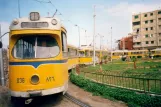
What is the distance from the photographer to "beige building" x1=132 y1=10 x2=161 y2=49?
200ft

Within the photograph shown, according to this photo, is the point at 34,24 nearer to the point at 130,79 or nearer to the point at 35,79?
the point at 35,79

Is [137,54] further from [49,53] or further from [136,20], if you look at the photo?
[49,53]

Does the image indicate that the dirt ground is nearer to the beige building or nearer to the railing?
the railing

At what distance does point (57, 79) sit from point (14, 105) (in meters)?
2.61

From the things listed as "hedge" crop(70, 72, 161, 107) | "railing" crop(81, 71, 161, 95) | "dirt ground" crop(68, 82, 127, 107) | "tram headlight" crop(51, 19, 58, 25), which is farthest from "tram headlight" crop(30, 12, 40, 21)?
"railing" crop(81, 71, 161, 95)

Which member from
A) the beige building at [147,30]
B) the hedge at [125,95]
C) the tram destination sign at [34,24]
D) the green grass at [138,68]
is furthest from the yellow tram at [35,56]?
the beige building at [147,30]

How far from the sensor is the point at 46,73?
23.5 ft

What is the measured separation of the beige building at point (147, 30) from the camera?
60.9 metres

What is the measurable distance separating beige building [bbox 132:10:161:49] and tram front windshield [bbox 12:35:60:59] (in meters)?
59.3

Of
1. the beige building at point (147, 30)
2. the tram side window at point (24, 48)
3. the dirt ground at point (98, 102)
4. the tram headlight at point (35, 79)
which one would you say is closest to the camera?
the tram headlight at point (35, 79)

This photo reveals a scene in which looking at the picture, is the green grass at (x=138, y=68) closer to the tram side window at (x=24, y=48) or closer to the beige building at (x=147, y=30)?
the tram side window at (x=24, y=48)

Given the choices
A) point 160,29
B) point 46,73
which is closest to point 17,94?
point 46,73

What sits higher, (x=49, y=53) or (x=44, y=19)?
(x=44, y=19)

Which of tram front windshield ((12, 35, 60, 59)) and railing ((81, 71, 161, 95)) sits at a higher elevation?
tram front windshield ((12, 35, 60, 59))
